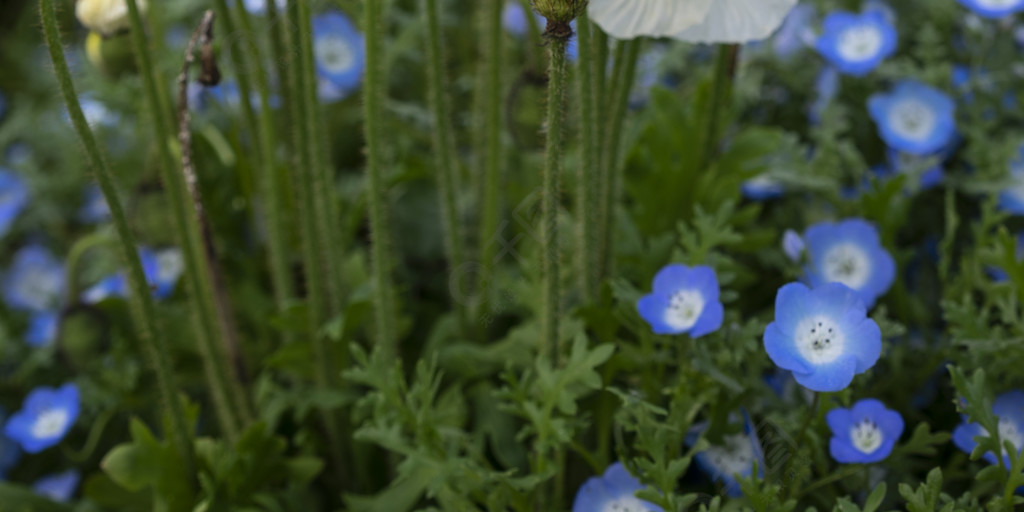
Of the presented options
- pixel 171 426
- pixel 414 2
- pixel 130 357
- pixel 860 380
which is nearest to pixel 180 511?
pixel 171 426

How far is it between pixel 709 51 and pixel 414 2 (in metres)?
0.47

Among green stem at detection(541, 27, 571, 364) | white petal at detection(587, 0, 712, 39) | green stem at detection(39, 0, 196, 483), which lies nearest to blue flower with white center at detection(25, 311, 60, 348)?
green stem at detection(39, 0, 196, 483)

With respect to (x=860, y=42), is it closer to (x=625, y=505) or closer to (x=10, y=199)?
(x=625, y=505)

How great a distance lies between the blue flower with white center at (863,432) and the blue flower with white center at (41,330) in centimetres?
94

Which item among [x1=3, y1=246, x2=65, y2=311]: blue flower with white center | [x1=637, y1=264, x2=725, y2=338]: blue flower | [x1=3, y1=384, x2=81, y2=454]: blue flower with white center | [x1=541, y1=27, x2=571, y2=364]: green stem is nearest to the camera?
[x1=541, y1=27, x2=571, y2=364]: green stem

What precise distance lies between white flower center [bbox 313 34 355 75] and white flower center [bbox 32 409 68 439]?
1.74ft

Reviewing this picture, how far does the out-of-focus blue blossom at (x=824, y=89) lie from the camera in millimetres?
1108

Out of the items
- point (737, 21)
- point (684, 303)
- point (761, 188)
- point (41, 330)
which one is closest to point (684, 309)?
point (684, 303)

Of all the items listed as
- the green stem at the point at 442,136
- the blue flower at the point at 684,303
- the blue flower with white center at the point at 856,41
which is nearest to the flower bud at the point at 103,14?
the green stem at the point at 442,136

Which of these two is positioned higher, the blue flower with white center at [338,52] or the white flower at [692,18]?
the white flower at [692,18]

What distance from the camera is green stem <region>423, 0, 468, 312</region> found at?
0.76 metres

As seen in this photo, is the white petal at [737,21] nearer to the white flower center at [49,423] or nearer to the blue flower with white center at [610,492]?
the blue flower with white center at [610,492]

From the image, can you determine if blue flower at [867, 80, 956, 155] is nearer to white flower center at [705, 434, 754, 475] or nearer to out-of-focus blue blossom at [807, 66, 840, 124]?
out-of-focus blue blossom at [807, 66, 840, 124]

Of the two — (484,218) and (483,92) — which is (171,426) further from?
(483,92)
